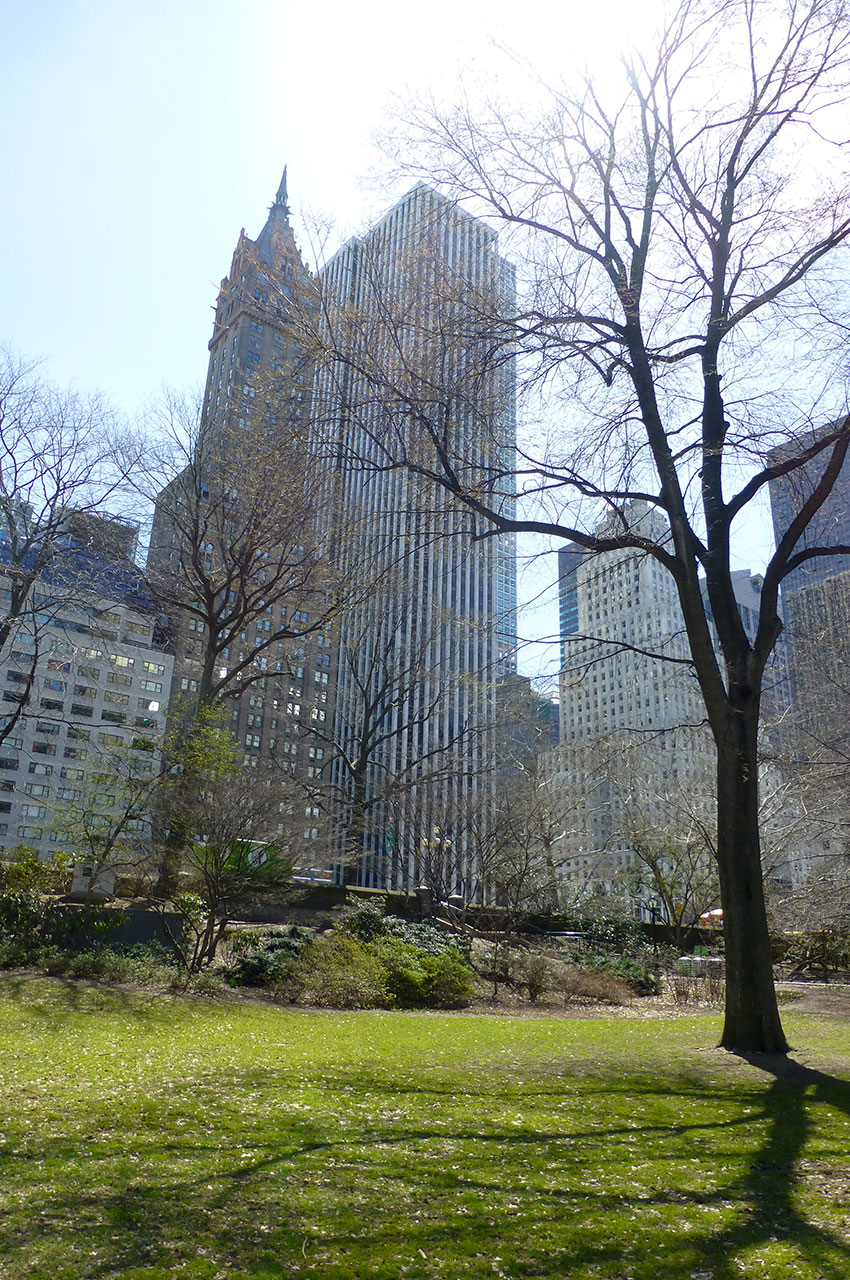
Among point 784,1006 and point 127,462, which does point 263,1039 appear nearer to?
point 784,1006

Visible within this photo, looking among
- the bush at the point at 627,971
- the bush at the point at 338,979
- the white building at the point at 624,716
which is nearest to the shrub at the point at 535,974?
the bush at the point at 627,971

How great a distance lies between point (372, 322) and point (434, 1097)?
8671 millimetres

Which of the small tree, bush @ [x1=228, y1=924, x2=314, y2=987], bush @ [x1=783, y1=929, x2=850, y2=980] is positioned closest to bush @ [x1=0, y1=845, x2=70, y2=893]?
the small tree

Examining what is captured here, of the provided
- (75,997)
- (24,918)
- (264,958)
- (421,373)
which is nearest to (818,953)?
(264,958)

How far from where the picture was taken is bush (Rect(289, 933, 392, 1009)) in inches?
516

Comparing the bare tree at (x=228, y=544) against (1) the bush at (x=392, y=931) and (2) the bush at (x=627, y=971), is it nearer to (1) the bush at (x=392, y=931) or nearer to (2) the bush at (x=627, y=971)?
(1) the bush at (x=392, y=931)

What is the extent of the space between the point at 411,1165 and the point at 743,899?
603cm

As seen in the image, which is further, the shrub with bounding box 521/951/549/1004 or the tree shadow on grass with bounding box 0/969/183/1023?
the shrub with bounding box 521/951/549/1004

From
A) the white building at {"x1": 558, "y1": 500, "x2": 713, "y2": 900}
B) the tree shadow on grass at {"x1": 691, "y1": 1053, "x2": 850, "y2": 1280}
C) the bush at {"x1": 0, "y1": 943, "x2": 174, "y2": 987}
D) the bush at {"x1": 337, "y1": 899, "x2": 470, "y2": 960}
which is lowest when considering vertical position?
the tree shadow on grass at {"x1": 691, "y1": 1053, "x2": 850, "y2": 1280}

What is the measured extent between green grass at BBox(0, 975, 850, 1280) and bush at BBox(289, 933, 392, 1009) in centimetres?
528

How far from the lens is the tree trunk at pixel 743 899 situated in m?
8.77

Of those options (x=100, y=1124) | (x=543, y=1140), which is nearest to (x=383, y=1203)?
(x=543, y=1140)

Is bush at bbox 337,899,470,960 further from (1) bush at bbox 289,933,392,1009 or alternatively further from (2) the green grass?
(2) the green grass

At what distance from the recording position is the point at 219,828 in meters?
14.4
